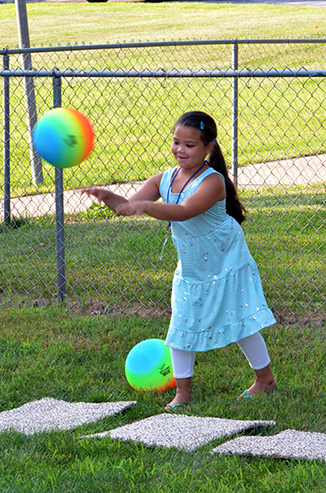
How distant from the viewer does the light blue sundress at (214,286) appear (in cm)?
303

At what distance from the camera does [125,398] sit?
320 centimetres

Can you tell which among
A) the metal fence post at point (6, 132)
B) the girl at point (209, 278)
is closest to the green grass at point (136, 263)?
the metal fence post at point (6, 132)

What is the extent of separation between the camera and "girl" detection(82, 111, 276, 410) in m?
3.02

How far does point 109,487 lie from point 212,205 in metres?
1.32

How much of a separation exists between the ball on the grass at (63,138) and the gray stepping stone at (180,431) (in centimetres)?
126

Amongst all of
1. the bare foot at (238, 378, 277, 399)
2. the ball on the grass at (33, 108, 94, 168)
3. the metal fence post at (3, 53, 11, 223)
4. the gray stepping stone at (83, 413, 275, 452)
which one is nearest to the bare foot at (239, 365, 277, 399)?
the bare foot at (238, 378, 277, 399)

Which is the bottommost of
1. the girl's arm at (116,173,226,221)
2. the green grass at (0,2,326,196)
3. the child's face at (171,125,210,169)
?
the girl's arm at (116,173,226,221)

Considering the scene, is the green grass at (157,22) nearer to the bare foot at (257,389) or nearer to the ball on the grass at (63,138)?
the ball on the grass at (63,138)

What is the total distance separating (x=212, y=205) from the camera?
2.91 m

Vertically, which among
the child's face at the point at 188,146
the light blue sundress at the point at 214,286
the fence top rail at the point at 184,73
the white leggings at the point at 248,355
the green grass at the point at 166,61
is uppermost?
the green grass at the point at 166,61

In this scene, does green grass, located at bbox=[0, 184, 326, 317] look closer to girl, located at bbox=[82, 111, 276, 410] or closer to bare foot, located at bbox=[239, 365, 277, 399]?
bare foot, located at bbox=[239, 365, 277, 399]

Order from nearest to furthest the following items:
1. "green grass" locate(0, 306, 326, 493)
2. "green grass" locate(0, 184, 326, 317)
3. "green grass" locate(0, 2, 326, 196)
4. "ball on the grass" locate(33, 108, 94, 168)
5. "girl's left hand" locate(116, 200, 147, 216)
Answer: "green grass" locate(0, 306, 326, 493) → "girl's left hand" locate(116, 200, 147, 216) → "ball on the grass" locate(33, 108, 94, 168) → "green grass" locate(0, 184, 326, 317) → "green grass" locate(0, 2, 326, 196)

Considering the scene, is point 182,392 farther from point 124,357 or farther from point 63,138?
point 63,138

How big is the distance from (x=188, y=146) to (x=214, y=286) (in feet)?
2.25
